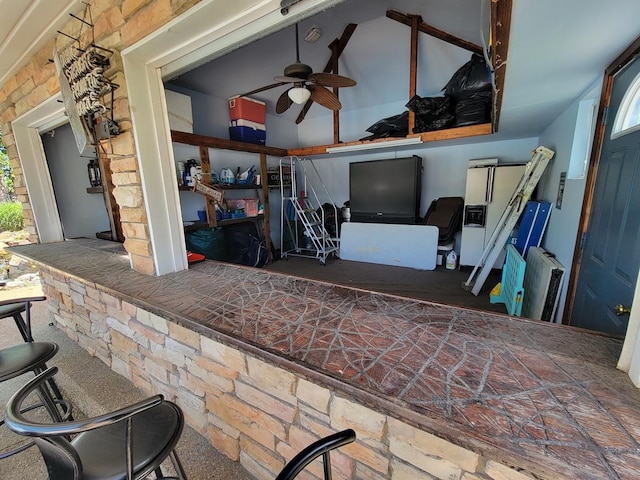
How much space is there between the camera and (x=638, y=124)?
121 cm

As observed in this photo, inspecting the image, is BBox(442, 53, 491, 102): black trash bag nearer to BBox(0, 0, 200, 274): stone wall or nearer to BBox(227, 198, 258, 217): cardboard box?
BBox(0, 0, 200, 274): stone wall

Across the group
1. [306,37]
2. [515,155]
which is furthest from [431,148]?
[306,37]

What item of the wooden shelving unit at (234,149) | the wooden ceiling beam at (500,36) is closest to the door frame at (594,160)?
the wooden ceiling beam at (500,36)

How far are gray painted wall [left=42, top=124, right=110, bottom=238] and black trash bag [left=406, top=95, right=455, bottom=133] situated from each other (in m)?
4.09

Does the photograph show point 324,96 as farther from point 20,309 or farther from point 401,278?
point 20,309

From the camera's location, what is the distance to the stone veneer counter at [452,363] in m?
0.58

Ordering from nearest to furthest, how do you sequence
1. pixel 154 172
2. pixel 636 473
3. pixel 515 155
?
pixel 636 473 → pixel 154 172 → pixel 515 155

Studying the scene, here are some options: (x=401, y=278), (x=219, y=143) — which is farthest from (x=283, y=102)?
(x=401, y=278)

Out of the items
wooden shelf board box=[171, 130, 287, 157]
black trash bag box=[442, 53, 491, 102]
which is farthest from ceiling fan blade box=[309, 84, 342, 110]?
wooden shelf board box=[171, 130, 287, 157]

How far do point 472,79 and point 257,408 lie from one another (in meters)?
3.86

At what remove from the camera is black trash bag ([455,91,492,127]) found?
318cm

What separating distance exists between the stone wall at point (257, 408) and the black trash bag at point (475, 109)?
11.9 ft

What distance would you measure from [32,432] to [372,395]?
2.74 ft

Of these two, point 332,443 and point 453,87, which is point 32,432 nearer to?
point 332,443
